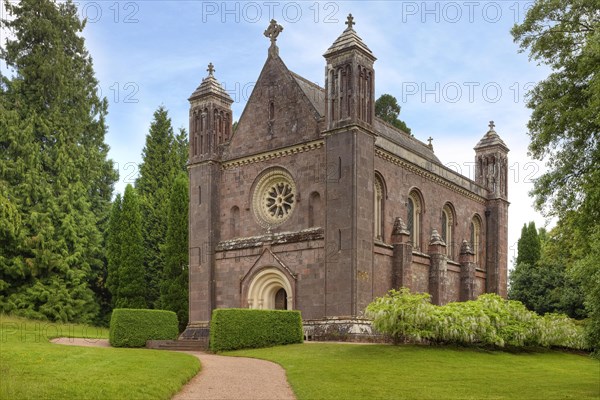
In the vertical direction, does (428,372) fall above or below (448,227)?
below

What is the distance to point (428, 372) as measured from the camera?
19234 mm

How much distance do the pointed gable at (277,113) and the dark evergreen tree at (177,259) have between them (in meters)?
10.9

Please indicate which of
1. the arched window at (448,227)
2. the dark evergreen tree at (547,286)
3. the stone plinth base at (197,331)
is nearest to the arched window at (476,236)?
the arched window at (448,227)

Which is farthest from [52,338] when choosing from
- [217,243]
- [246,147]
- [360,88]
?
[360,88]

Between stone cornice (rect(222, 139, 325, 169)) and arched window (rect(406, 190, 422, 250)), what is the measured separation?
21.6ft

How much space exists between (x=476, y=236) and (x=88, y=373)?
99.6ft

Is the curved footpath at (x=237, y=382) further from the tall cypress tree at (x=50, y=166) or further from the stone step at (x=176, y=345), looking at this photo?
the tall cypress tree at (x=50, y=166)

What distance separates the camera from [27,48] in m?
44.1

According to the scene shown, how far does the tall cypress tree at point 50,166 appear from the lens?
40781 millimetres

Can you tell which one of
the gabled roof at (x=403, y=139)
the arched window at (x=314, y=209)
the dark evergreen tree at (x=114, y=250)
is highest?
the gabled roof at (x=403, y=139)

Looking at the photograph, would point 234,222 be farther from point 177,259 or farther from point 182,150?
point 182,150

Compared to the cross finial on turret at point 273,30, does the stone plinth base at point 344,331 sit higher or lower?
lower

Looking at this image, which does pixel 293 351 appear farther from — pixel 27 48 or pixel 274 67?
pixel 27 48

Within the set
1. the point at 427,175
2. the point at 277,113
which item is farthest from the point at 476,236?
the point at 277,113
